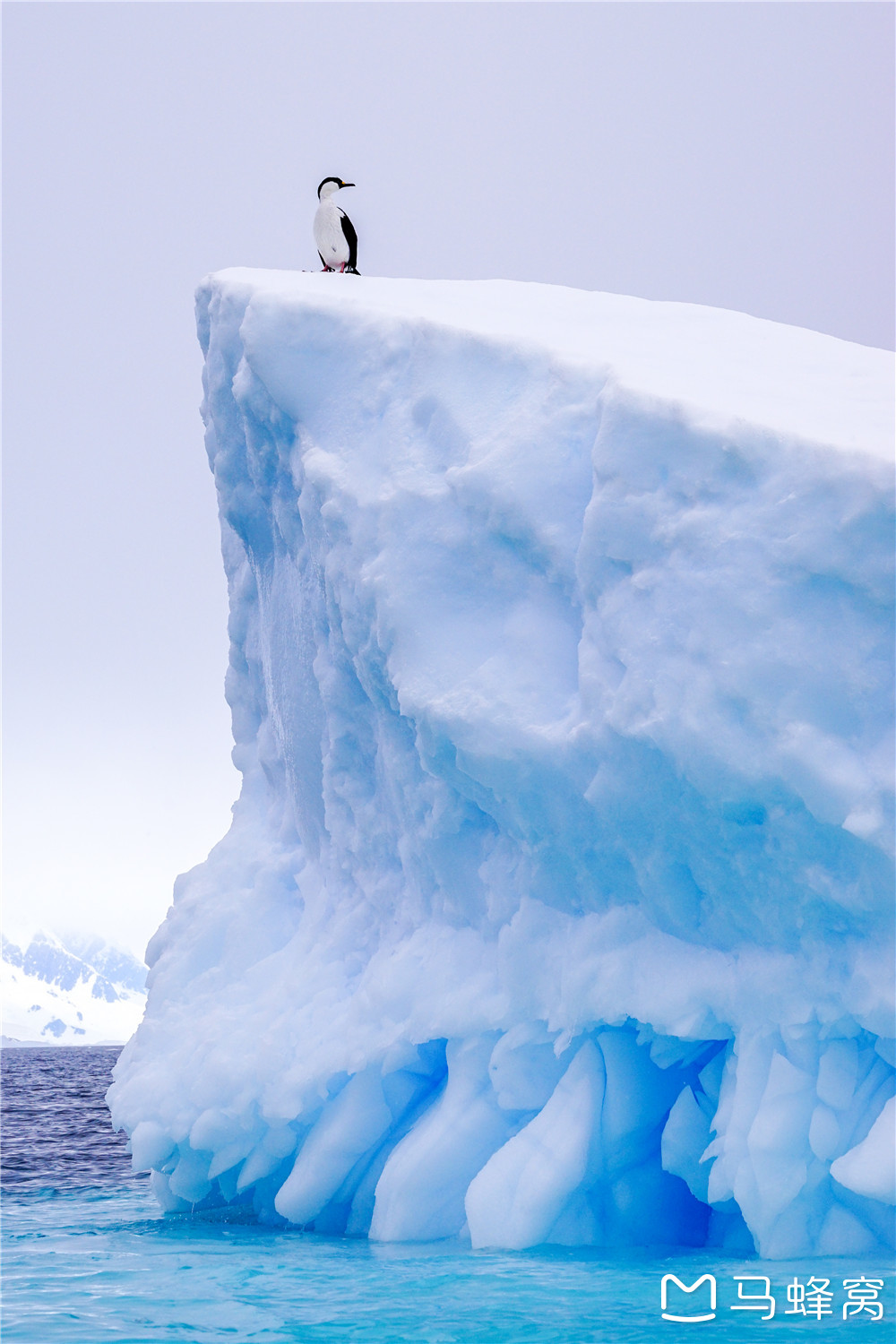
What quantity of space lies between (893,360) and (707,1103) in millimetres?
4912

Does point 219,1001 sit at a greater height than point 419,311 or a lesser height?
lesser

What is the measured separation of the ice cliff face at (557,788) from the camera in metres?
6.29

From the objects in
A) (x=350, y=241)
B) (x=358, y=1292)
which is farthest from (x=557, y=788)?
(x=350, y=241)

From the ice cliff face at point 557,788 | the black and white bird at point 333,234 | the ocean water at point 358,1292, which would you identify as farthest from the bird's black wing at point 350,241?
the ocean water at point 358,1292

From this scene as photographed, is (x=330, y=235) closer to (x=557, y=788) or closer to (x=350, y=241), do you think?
(x=350, y=241)

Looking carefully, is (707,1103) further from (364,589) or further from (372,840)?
(364,589)

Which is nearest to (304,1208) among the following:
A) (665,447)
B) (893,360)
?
(665,447)

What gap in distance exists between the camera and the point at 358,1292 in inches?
245

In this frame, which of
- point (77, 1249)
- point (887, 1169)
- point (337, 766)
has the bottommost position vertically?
point (77, 1249)

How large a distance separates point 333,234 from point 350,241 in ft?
0.49

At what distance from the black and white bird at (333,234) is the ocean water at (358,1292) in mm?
7085

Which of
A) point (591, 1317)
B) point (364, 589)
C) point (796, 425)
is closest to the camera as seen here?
point (591, 1317)

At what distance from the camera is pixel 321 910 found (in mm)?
9703

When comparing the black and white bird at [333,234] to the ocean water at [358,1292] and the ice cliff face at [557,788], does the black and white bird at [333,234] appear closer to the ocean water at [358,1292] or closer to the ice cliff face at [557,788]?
the ice cliff face at [557,788]
